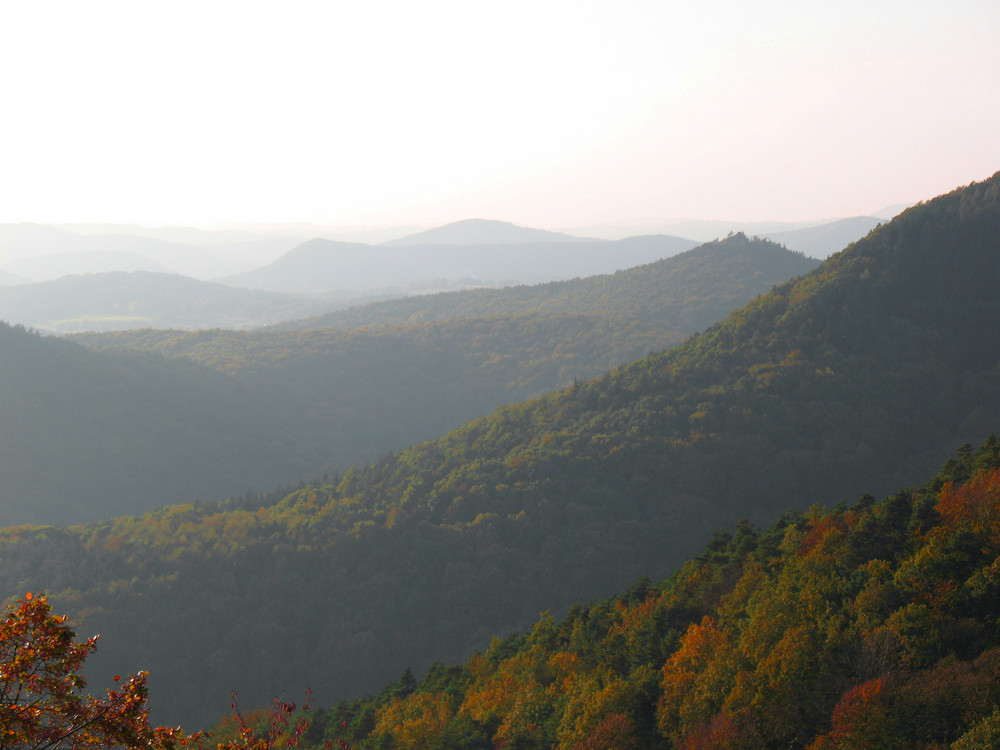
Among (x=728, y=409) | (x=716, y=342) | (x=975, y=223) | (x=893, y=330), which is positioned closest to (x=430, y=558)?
(x=728, y=409)

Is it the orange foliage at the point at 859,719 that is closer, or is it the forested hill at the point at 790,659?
the orange foliage at the point at 859,719

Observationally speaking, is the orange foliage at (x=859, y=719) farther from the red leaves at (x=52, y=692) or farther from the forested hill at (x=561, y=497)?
the forested hill at (x=561, y=497)

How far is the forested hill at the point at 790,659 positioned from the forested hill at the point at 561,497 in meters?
26.5

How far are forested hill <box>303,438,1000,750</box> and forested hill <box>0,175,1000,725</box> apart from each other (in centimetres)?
2654

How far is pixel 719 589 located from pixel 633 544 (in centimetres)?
3312

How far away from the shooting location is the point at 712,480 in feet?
236

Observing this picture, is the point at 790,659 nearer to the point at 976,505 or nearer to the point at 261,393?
the point at 976,505

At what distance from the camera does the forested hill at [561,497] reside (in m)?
61.5

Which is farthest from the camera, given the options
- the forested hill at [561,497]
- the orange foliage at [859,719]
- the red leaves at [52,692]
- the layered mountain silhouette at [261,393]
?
the layered mountain silhouette at [261,393]

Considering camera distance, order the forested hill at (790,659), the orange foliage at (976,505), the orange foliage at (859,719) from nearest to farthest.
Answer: the orange foliage at (859,719)
the forested hill at (790,659)
the orange foliage at (976,505)

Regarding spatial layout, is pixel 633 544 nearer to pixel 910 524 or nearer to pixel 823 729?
pixel 910 524

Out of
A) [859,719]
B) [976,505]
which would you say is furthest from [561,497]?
[859,719]

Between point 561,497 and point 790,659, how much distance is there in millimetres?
49474

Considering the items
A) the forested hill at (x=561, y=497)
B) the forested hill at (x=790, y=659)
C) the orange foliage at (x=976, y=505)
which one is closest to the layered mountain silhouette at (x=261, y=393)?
the forested hill at (x=561, y=497)
